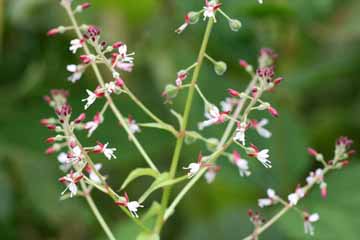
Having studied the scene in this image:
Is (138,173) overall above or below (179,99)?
below

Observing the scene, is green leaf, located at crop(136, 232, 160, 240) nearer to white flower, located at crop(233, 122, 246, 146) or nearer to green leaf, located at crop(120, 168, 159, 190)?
green leaf, located at crop(120, 168, 159, 190)

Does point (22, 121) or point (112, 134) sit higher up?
point (22, 121)

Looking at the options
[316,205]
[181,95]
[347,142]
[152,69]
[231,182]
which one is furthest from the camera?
[152,69]

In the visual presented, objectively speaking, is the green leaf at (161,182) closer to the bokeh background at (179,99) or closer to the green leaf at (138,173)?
the green leaf at (138,173)

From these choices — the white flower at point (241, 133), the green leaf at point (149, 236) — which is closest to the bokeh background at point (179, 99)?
the green leaf at point (149, 236)

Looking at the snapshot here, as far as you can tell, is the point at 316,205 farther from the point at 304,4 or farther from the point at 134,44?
Answer: the point at 134,44

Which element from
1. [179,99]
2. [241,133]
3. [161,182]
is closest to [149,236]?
[161,182]

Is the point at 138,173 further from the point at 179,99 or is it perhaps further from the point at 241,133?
the point at 179,99

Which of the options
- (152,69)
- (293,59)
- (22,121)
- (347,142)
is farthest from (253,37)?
(347,142)

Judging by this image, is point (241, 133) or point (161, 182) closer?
point (241, 133)
